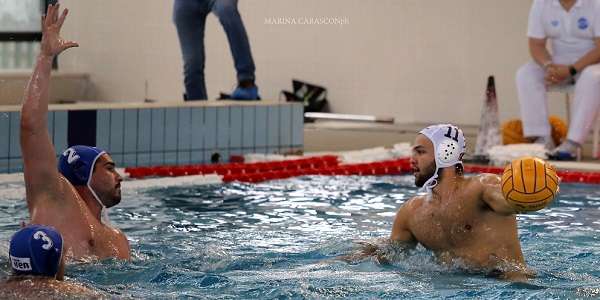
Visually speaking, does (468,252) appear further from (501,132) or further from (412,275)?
(501,132)

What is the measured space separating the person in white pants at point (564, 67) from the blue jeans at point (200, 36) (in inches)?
105

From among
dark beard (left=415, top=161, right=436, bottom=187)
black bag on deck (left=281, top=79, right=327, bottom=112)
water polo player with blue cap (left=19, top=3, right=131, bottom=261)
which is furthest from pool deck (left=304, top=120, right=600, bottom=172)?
water polo player with blue cap (left=19, top=3, right=131, bottom=261)

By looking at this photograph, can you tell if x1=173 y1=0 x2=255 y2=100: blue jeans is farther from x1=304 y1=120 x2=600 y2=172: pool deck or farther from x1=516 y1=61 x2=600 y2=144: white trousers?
x1=516 y1=61 x2=600 y2=144: white trousers

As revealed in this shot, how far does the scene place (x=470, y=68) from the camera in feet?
38.1

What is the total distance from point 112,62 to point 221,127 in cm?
608

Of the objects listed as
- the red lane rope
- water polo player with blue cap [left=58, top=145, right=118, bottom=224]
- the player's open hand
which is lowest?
the red lane rope

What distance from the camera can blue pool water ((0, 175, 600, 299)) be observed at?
4078mm

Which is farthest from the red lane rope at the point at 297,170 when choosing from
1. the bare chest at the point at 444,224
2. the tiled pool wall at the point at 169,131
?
the bare chest at the point at 444,224

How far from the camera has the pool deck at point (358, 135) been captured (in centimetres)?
1053

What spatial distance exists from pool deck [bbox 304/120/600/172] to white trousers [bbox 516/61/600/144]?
0.91 meters

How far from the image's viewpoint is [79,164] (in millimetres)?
4281

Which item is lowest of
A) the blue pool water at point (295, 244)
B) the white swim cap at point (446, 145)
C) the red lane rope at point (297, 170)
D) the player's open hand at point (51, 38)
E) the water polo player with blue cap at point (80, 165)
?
the blue pool water at point (295, 244)

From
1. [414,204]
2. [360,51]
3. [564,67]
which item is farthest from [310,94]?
[414,204]

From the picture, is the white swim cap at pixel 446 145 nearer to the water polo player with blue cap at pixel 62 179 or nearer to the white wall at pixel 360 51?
the water polo player with blue cap at pixel 62 179
